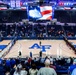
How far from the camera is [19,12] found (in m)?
41.0

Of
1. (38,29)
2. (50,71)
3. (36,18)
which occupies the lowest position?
(38,29)

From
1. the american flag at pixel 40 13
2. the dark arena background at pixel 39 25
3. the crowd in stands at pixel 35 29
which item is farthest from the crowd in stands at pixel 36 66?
the crowd in stands at pixel 35 29

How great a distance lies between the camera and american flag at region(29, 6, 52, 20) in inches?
Answer: 1193

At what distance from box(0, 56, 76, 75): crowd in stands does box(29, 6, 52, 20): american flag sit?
19.2 m

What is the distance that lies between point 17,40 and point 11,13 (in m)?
16.5

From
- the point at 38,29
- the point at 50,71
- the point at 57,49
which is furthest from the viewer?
the point at 38,29

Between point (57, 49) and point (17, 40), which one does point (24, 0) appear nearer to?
point (17, 40)

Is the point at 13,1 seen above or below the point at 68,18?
above

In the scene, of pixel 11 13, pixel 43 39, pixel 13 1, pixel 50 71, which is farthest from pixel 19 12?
pixel 50 71

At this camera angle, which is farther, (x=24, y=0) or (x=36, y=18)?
(x=24, y=0)

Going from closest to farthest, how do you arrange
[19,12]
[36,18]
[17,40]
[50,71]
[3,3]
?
[50,71], [17,40], [36,18], [3,3], [19,12]

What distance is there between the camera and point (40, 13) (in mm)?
30594

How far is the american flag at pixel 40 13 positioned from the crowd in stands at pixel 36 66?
63.0 feet

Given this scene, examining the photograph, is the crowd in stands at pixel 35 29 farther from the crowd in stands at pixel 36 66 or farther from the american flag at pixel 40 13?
the crowd in stands at pixel 36 66
